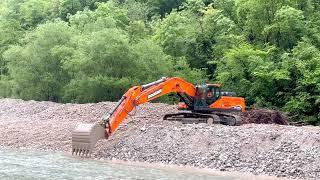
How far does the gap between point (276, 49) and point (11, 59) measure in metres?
21.6

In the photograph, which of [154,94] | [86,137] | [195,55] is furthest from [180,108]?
[195,55]

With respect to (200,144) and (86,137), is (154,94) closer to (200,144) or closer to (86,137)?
(200,144)

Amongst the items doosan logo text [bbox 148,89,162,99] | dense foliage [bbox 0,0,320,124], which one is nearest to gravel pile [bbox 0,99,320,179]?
doosan logo text [bbox 148,89,162,99]

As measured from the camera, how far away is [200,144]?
17.2 m

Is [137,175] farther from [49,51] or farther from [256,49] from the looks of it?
[49,51]

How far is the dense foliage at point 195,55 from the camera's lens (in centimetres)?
3353

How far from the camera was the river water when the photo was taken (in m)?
14.4

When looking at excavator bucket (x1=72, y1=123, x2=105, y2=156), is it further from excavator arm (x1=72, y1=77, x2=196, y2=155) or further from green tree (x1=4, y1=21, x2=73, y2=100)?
green tree (x1=4, y1=21, x2=73, y2=100)

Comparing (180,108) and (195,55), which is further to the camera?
(195,55)

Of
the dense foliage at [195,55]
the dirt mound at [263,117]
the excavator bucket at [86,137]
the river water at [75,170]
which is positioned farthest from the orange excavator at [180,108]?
the dense foliage at [195,55]

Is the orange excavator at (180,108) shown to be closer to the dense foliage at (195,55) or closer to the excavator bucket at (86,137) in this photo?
the excavator bucket at (86,137)

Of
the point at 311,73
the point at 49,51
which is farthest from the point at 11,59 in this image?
the point at 311,73

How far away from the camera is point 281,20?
117 feet

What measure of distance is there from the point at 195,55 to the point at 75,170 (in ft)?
95.5
